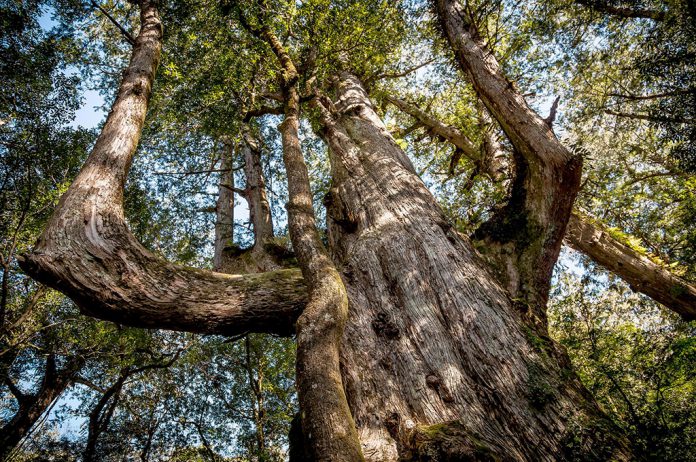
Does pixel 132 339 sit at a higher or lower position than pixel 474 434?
higher

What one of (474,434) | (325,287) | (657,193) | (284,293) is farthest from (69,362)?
(657,193)

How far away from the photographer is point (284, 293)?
3.66 metres

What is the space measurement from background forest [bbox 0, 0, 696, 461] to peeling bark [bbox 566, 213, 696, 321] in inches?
8.5

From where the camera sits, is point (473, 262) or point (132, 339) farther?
point (132, 339)

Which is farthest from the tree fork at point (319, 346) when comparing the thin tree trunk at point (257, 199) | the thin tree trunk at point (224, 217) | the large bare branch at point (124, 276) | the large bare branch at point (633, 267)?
the large bare branch at point (633, 267)

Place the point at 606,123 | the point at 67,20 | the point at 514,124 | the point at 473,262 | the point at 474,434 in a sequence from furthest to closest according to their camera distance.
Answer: the point at 606,123 → the point at 67,20 → the point at 514,124 → the point at 473,262 → the point at 474,434

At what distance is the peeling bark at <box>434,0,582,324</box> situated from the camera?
14.3 feet

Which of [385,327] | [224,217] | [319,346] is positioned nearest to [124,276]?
[319,346]

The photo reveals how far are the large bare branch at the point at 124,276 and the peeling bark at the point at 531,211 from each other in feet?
8.42

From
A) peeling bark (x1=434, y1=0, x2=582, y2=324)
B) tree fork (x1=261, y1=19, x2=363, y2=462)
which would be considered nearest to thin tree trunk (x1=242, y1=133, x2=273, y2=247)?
tree fork (x1=261, y1=19, x2=363, y2=462)

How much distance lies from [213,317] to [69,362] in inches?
352

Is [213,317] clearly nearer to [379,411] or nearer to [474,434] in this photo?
[379,411]

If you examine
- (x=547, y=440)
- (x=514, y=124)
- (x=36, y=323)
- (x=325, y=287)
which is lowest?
(x=547, y=440)

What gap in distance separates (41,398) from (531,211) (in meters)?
11.6
